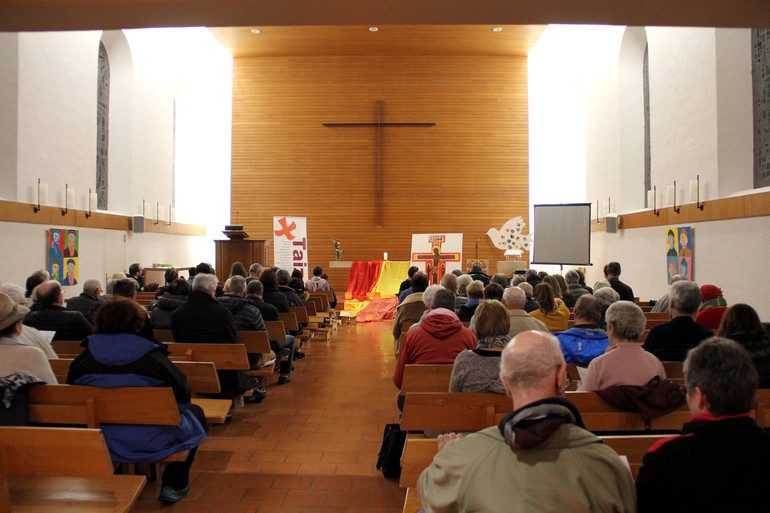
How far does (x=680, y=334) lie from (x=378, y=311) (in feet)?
27.2

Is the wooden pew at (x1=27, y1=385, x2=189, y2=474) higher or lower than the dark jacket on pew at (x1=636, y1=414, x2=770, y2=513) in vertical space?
lower

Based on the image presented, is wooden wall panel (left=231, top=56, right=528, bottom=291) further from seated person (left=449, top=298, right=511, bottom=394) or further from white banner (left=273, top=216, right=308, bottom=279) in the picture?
seated person (left=449, top=298, right=511, bottom=394)

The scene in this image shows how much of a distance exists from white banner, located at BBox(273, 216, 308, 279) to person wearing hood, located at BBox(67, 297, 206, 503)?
24.7 feet

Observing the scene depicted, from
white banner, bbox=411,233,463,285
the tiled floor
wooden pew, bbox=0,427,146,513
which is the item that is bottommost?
the tiled floor

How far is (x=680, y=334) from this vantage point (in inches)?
127

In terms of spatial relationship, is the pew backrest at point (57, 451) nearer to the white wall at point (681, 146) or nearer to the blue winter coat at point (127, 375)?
the blue winter coat at point (127, 375)

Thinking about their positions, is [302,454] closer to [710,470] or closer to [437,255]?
[710,470]

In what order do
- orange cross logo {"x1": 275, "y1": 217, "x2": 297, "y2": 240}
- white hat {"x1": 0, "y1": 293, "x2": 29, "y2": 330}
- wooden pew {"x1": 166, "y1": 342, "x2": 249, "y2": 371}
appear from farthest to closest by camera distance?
orange cross logo {"x1": 275, "y1": 217, "x2": 297, "y2": 240}, wooden pew {"x1": 166, "y1": 342, "x2": 249, "y2": 371}, white hat {"x1": 0, "y1": 293, "x2": 29, "y2": 330}

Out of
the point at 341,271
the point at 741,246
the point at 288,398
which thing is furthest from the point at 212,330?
the point at 341,271

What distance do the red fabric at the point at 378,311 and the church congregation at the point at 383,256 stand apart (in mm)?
47

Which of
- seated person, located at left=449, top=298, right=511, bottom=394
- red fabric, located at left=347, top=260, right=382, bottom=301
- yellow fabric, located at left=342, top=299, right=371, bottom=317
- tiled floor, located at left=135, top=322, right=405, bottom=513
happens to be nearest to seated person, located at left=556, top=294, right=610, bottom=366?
seated person, located at left=449, top=298, right=511, bottom=394

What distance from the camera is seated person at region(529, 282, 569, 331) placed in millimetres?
4379

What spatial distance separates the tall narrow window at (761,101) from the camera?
22.8 feet

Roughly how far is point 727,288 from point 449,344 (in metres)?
5.68
